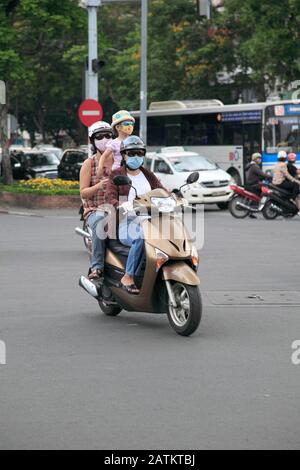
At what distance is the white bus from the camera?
113 feet

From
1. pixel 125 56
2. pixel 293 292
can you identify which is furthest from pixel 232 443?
pixel 125 56

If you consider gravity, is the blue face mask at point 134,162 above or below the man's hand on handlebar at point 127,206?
above

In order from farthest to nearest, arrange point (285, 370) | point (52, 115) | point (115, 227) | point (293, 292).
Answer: point (52, 115) < point (293, 292) < point (115, 227) < point (285, 370)

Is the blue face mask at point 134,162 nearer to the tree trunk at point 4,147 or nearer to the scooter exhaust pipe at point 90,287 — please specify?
the scooter exhaust pipe at point 90,287

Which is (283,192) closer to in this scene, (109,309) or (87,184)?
(87,184)

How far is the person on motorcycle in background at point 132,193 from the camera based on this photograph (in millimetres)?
10141

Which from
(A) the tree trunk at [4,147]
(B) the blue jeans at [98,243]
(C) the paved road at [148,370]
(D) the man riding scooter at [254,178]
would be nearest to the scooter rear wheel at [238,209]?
(D) the man riding scooter at [254,178]

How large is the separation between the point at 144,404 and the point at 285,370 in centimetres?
150

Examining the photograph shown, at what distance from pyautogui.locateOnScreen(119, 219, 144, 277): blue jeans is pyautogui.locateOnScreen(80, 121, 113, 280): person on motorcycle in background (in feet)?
1.59

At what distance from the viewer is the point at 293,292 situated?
1284 centimetres

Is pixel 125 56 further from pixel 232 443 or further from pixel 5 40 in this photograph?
pixel 232 443

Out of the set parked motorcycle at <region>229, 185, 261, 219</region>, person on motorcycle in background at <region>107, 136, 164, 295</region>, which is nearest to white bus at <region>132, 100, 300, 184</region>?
parked motorcycle at <region>229, 185, 261, 219</region>

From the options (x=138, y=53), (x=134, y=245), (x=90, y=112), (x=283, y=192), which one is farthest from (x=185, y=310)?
(x=138, y=53)

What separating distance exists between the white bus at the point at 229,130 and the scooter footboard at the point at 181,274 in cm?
2396
